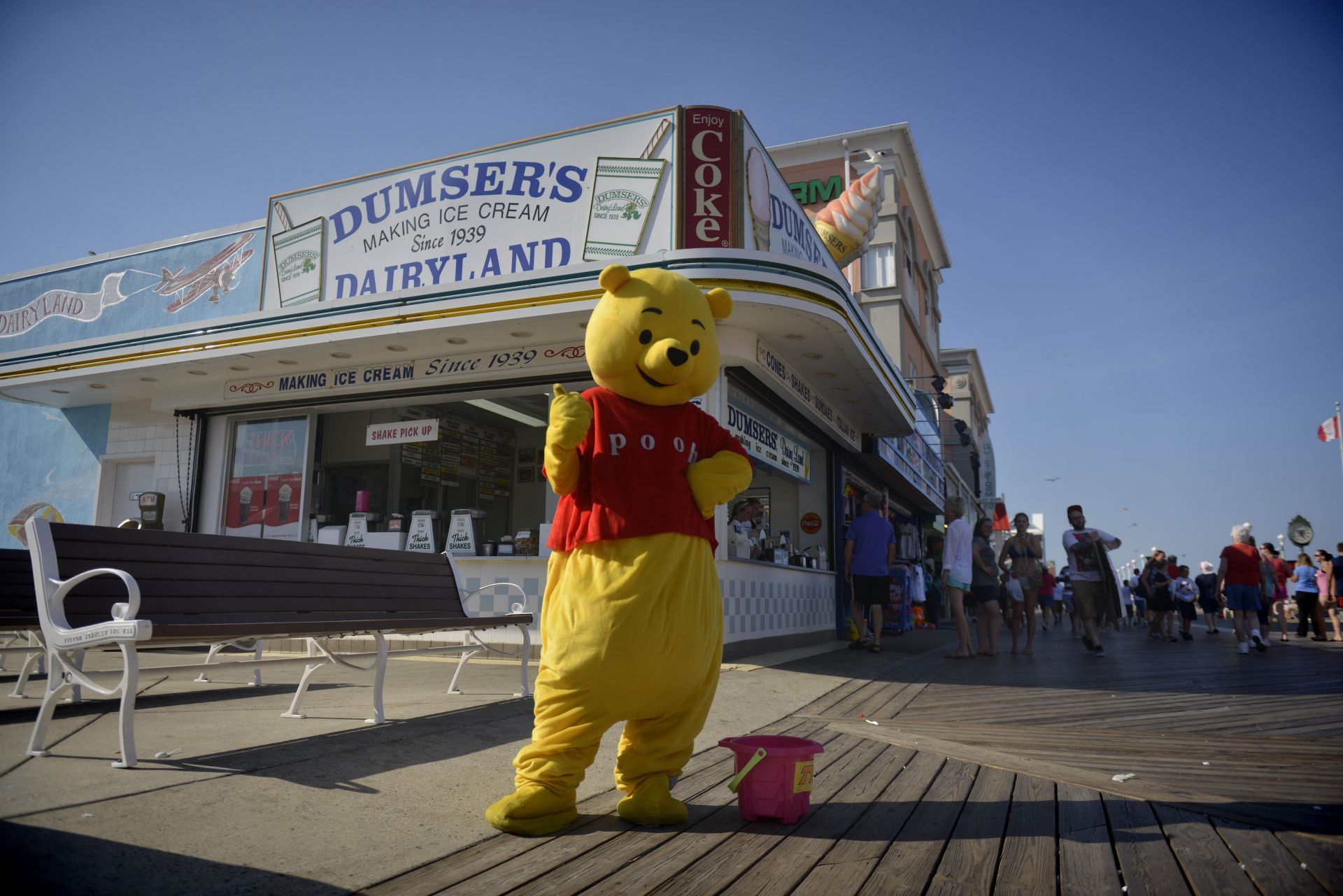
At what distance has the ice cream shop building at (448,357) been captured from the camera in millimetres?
7941

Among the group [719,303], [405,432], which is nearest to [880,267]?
[405,432]

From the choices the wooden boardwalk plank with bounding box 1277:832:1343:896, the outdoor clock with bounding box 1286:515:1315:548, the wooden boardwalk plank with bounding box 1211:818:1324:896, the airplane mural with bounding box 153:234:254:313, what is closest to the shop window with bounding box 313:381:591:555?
the airplane mural with bounding box 153:234:254:313

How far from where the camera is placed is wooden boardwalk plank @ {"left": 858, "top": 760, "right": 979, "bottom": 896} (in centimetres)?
226

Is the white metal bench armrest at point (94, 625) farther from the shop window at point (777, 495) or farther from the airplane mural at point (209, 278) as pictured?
the airplane mural at point (209, 278)

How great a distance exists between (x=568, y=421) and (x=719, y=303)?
846 mm

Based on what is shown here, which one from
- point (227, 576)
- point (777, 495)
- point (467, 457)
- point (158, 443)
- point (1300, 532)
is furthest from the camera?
point (1300, 532)

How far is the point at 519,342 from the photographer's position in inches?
343

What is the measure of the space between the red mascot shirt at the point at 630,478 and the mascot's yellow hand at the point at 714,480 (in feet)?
0.09

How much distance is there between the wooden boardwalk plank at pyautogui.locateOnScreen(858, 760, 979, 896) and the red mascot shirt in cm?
117

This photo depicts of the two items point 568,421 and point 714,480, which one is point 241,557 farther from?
point 714,480

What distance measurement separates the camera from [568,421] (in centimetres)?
276

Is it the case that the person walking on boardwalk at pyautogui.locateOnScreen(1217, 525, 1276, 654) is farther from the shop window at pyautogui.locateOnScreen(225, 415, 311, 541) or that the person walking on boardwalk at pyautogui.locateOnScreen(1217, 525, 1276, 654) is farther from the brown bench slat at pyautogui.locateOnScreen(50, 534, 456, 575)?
the shop window at pyautogui.locateOnScreen(225, 415, 311, 541)

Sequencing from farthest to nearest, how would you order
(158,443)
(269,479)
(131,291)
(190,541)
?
(131,291), (158,443), (269,479), (190,541)

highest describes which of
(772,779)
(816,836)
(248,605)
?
(248,605)
